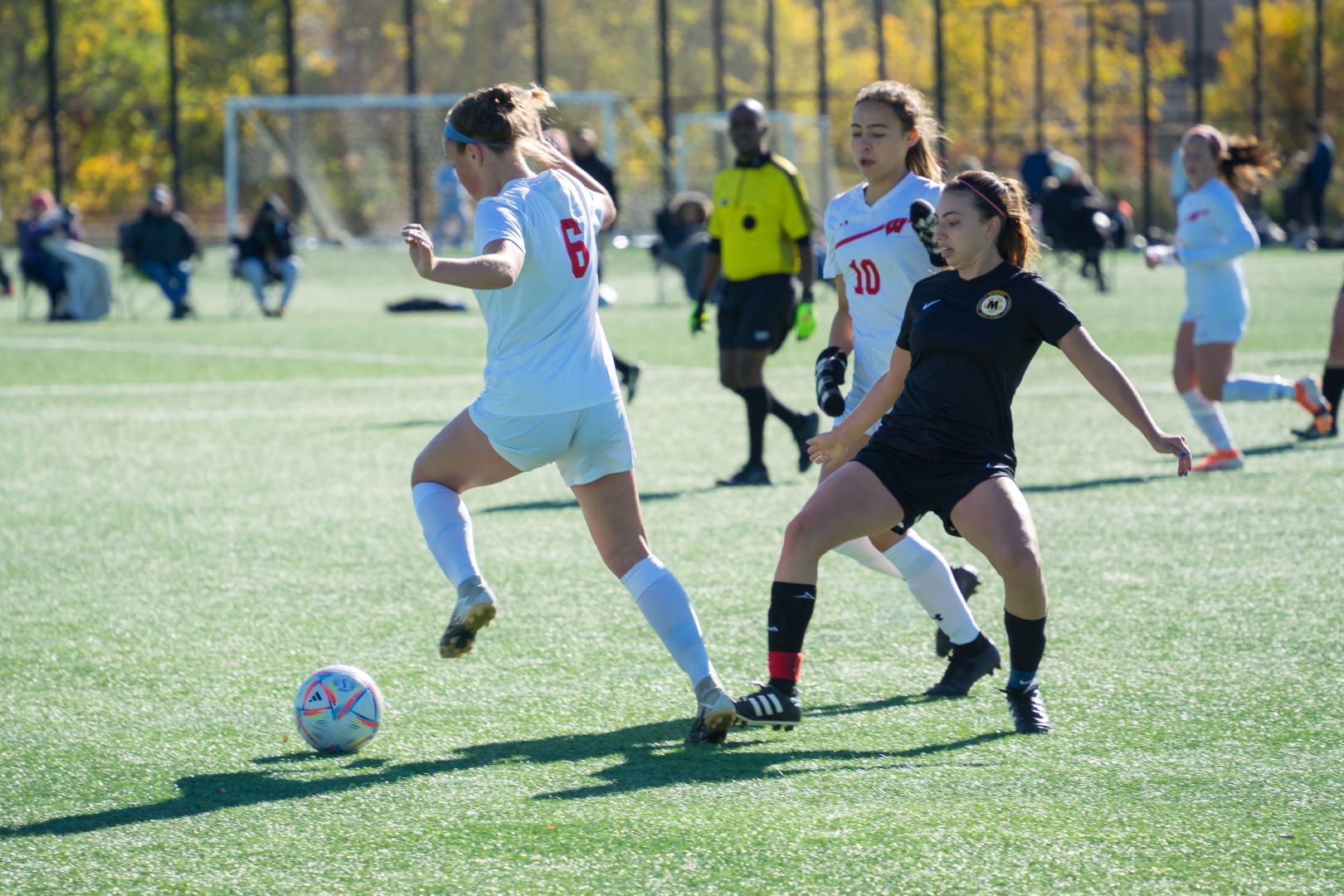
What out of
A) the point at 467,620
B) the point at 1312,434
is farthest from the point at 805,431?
the point at 467,620

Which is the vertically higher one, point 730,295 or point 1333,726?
point 730,295

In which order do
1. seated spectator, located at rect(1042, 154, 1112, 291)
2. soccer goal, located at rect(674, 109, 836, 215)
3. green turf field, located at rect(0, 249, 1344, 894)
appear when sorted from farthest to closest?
1. soccer goal, located at rect(674, 109, 836, 215)
2. seated spectator, located at rect(1042, 154, 1112, 291)
3. green turf field, located at rect(0, 249, 1344, 894)

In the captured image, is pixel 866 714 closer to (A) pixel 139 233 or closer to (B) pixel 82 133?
(A) pixel 139 233

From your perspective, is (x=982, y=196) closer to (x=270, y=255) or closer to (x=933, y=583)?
(x=933, y=583)

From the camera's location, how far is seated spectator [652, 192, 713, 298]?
965 inches

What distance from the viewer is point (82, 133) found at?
52.2 metres

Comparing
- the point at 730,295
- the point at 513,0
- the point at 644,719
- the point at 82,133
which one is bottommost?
the point at 644,719

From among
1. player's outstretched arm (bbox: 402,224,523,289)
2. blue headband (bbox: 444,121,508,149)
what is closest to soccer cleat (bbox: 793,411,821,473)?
blue headband (bbox: 444,121,508,149)

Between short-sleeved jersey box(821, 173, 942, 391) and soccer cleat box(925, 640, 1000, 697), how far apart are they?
1.00m

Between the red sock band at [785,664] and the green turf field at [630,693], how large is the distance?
209mm

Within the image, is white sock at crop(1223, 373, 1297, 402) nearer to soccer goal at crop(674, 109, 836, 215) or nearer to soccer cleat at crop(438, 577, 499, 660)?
soccer cleat at crop(438, 577, 499, 660)

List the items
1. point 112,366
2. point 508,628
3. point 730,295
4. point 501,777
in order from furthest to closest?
point 112,366 < point 730,295 < point 508,628 < point 501,777

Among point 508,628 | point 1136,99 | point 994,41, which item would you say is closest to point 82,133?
point 994,41

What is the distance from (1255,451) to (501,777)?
7795mm
